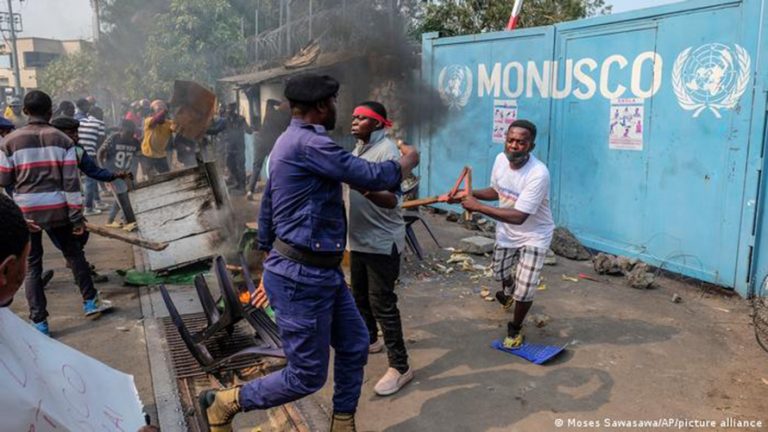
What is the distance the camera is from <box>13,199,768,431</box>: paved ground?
346 cm

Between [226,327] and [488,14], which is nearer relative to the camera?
[226,327]

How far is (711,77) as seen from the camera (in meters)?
5.52

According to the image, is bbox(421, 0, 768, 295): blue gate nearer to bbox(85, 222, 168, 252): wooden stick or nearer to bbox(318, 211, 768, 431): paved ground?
bbox(318, 211, 768, 431): paved ground

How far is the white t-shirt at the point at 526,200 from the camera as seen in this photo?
399 cm

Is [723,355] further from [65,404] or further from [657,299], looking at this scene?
[65,404]

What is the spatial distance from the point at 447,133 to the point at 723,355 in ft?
19.2

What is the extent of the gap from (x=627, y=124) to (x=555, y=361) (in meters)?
3.40

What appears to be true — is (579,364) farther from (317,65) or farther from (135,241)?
(317,65)

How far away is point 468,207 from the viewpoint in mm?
3801

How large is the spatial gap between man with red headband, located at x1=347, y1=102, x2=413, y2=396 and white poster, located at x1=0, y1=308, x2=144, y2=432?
204 centimetres

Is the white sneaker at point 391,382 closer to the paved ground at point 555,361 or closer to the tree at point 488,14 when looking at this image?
the paved ground at point 555,361

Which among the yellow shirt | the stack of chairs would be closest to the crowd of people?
the stack of chairs

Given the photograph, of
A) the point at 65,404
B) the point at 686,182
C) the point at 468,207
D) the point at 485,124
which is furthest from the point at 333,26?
the point at 65,404

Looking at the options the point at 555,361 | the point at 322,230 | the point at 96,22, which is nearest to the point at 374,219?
the point at 322,230
